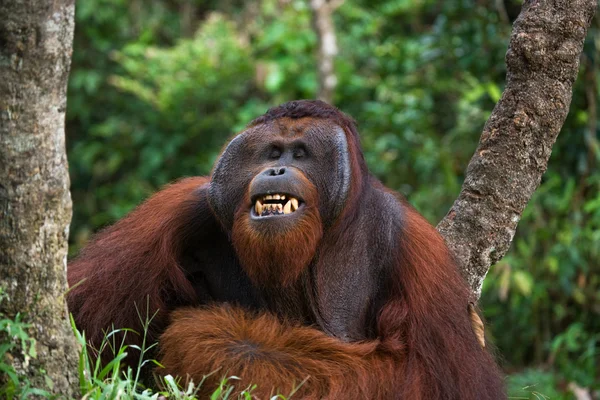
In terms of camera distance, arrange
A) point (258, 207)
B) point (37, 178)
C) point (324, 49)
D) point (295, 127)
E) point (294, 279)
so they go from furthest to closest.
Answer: point (324, 49) → point (295, 127) → point (294, 279) → point (258, 207) → point (37, 178)

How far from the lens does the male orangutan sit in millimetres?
3486

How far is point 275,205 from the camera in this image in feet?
11.9

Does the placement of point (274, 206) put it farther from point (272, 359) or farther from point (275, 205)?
point (272, 359)

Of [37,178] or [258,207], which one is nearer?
[37,178]

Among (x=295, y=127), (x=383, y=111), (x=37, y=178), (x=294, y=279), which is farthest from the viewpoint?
(x=383, y=111)

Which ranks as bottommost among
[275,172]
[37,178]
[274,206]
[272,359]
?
[272,359]

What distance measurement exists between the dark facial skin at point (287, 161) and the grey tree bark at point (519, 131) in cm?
64

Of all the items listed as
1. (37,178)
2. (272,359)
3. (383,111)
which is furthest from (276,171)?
(383,111)

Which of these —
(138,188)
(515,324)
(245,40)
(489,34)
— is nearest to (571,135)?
(489,34)

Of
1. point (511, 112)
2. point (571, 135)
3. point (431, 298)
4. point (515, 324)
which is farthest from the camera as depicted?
point (515, 324)

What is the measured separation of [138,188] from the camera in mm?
10047

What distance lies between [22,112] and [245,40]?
9653mm

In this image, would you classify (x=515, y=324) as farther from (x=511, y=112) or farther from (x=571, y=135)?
(x=511, y=112)

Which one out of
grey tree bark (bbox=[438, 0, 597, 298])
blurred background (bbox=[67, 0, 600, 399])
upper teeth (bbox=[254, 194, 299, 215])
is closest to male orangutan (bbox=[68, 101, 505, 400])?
upper teeth (bbox=[254, 194, 299, 215])
